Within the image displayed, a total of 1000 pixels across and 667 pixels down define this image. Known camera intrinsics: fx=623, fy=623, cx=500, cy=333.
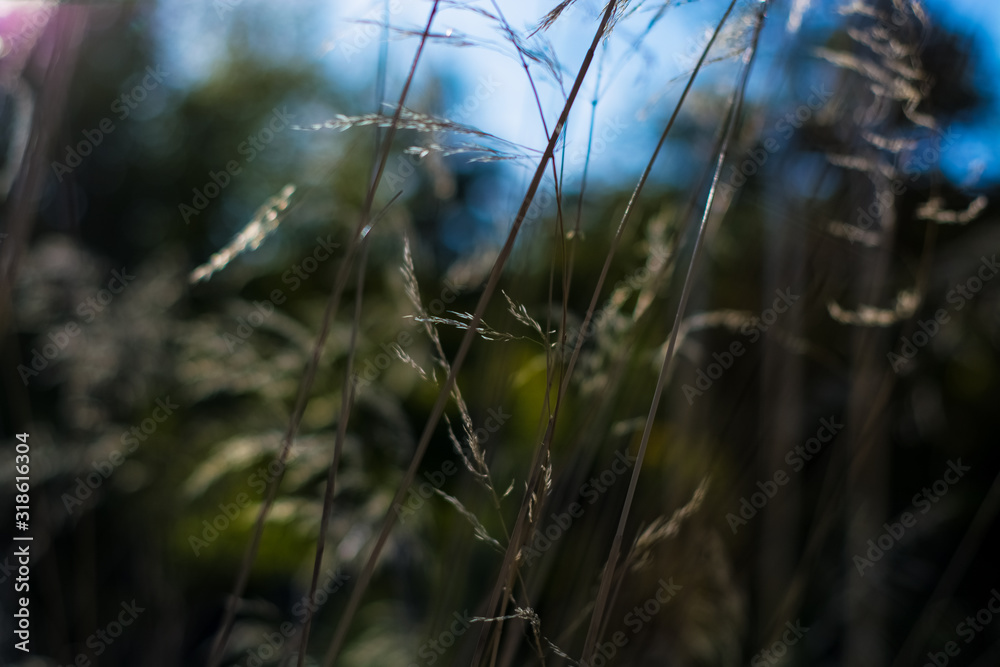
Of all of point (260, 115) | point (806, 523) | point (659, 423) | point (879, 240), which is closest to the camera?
point (879, 240)

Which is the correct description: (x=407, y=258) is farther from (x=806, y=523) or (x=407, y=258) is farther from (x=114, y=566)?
(x=114, y=566)

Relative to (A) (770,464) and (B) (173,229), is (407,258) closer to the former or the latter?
(A) (770,464)

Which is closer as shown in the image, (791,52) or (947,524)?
(791,52)

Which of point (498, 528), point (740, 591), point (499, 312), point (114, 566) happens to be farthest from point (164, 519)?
point (740, 591)

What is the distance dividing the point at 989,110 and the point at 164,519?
2290 millimetres

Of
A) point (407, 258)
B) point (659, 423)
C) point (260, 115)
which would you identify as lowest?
point (260, 115)

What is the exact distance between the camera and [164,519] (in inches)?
62.5

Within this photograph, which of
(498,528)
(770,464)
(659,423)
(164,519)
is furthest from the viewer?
(164,519)

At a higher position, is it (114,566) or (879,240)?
(879,240)

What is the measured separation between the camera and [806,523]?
148 cm

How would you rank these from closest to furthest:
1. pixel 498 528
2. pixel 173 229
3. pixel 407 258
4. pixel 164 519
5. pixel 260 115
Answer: pixel 407 258 < pixel 498 528 < pixel 164 519 < pixel 173 229 < pixel 260 115

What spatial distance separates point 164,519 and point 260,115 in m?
4.88

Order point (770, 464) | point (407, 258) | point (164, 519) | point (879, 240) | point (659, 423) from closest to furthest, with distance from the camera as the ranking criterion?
1. point (407, 258)
2. point (879, 240)
3. point (770, 464)
4. point (659, 423)
5. point (164, 519)

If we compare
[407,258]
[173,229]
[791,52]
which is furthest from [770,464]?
[173,229]
